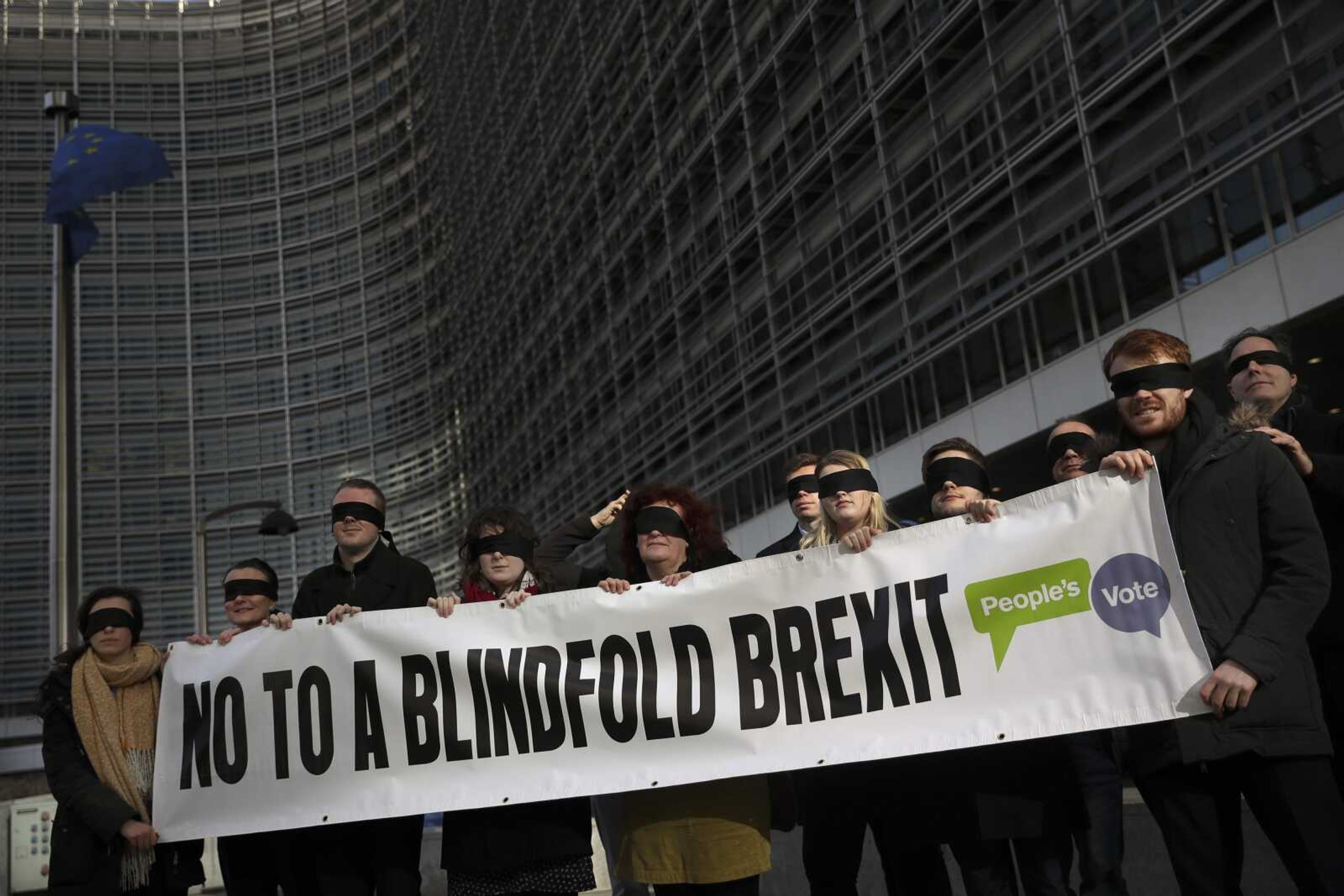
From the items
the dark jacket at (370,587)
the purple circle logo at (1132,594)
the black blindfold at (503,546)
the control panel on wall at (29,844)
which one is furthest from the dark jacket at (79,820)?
the control panel on wall at (29,844)

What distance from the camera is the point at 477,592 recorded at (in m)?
4.90

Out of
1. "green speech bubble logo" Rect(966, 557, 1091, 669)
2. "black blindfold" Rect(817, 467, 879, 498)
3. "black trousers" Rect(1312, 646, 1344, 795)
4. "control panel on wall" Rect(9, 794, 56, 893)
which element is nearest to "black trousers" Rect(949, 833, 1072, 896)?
"green speech bubble logo" Rect(966, 557, 1091, 669)

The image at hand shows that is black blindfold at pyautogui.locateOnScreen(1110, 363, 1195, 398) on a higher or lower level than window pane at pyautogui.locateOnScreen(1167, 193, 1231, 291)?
lower

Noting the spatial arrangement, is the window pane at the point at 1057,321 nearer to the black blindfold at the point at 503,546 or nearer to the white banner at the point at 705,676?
the white banner at the point at 705,676

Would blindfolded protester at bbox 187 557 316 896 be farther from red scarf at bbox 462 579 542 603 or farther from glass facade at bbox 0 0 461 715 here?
glass facade at bbox 0 0 461 715

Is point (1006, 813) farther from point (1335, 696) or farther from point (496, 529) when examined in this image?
point (496, 529)

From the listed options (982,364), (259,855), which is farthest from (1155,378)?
(982,364)

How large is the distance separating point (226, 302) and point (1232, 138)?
60.8 metres

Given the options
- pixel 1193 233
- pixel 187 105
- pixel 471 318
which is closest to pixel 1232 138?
pixel 1193 233

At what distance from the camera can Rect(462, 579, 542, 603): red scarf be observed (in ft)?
15.9

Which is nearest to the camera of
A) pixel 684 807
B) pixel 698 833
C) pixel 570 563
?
pixel 698 833

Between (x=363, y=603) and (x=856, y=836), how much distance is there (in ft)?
6.93

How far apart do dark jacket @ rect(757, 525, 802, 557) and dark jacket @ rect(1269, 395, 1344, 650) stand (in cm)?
182

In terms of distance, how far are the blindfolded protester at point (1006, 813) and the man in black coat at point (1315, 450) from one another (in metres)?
0.87
